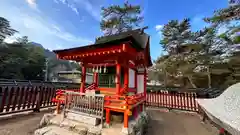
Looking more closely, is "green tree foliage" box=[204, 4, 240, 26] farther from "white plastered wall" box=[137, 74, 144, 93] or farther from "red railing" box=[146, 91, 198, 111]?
"white plastered wall" box=[137, 74, 144, 93]

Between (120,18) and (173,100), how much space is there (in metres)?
11.5

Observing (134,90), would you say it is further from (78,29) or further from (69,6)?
(78,29)

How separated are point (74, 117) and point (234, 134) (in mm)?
3871

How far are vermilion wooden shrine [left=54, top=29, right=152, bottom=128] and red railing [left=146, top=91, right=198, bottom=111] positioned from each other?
239 centimetres

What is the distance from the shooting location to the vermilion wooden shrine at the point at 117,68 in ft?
11.0

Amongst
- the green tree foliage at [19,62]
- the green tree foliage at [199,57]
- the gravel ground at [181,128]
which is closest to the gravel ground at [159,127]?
the gravel ground at [181,128]

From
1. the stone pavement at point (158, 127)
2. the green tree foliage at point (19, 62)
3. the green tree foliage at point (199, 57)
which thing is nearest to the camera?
the stone pavement at point (158, 127)

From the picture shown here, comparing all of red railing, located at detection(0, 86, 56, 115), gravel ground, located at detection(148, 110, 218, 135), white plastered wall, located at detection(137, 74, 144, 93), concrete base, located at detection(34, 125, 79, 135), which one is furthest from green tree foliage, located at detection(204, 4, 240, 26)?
red railing, located at detection(0, 86, 56, 115)

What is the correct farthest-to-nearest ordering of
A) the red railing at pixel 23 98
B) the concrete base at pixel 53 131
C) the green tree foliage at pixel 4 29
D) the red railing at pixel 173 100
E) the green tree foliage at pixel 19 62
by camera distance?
the green tree foliage at pixel 4 29 < the green tree foliage at pixel 19 62 < the red railing at pixel 173 100 < the red railing at pixel 23 98 < the concrete base at pixel 53 131

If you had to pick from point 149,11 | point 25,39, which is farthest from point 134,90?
point 25,39

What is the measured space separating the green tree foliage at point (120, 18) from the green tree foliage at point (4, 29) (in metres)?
16.7

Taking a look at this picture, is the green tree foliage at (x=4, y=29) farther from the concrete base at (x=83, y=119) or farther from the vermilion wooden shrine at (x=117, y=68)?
the concrete base at (x=83, y=119)

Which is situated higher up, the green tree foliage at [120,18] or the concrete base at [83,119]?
the green tree foliage at [120,18]

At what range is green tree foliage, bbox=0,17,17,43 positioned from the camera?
17812 millimetres
